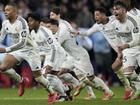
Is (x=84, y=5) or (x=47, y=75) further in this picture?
(x=84, y=5)

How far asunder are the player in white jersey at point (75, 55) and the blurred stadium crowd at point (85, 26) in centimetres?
607

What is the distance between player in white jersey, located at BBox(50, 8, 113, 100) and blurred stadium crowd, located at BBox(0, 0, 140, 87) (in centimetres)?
607

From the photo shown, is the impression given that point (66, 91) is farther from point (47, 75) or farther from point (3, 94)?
point (3, 94)

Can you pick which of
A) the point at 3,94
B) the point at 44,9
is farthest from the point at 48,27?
the point at 44,9

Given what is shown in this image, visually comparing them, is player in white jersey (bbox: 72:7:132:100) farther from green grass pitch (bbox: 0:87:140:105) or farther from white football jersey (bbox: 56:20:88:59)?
green grass pitch (bbox: 0:87:140:105)

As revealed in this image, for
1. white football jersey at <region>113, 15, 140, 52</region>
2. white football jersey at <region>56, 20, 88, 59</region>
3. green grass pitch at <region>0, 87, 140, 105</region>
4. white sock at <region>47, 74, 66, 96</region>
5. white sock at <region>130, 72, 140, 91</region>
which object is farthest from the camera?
white football jersey at <region>56, 20, 88, 59</region>

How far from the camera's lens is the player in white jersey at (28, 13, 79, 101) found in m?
20.0

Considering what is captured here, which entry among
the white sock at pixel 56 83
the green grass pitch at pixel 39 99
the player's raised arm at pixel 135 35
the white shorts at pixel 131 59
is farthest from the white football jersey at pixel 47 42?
the player's raised arm at pixel 135 35

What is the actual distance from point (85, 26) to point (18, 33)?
Result: 9546mm

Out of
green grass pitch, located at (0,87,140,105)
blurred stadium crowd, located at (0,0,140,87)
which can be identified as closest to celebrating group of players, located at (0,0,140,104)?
green grass pitch, located at (0,87,140,105)

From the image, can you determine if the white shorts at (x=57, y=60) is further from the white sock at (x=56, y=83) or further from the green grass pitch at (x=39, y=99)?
the green grass pitch at (x=39, y=99)

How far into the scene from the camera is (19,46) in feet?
64.8

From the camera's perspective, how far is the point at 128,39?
20297mm

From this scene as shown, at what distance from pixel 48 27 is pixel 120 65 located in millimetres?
2246
